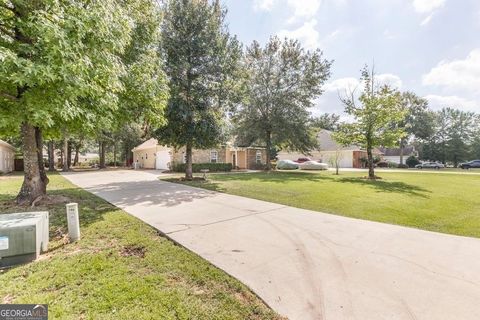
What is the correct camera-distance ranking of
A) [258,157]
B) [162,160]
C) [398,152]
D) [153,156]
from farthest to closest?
[398,152] → [153,156] → [258,157] → [162,160]

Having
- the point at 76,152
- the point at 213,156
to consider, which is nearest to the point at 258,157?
the point at 213,156

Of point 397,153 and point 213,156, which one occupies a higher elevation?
point 397,153

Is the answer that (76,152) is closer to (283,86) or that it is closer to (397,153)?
(283,86)

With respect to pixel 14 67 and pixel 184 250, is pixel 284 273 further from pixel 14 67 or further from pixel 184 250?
pixel 14 67

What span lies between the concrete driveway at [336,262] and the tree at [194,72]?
735 cm

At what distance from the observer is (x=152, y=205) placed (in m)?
8.08

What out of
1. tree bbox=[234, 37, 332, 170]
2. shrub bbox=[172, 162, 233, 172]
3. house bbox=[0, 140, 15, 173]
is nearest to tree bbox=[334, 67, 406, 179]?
tree bbox=[234, 37, 332, 170]

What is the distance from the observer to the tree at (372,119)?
16.9m

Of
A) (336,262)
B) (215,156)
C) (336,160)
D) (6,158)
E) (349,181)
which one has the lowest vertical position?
(336,262)

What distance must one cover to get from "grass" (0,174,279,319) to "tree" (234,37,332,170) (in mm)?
18750

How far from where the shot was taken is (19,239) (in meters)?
3.84

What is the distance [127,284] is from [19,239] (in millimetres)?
2125

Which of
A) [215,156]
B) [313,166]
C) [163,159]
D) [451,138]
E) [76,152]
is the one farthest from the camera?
[451,138]

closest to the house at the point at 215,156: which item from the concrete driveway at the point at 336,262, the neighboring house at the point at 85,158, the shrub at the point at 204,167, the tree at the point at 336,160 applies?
the shrub at the point at 204,167
